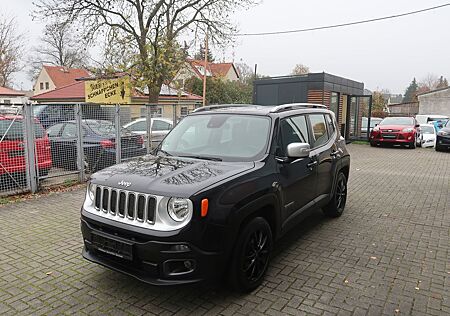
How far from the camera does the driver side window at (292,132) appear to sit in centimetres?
420

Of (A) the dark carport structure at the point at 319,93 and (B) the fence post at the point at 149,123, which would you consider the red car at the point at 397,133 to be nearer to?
(A) the dark carport structure at the point at 319,93

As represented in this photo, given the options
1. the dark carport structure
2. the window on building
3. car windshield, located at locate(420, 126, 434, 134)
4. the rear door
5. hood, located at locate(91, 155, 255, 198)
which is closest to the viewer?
hood, located at locate(91, 155, 255, 198)

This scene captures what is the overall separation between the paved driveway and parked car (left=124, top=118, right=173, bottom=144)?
351cm

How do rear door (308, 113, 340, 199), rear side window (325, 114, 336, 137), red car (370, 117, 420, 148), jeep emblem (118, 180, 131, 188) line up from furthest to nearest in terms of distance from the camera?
1. red car (370, 117, 420, 148)
2. rear side window (325, 114, 336, 137)
3. rear door (308, 113, 340, 199)
4. jeep emblem (118, 180, 131, 188)

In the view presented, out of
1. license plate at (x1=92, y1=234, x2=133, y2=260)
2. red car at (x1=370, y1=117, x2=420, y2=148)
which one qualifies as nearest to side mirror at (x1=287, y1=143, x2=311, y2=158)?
license plate at (x1=92, y1=234, x2=133, y2=260)

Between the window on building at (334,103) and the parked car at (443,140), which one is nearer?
the parked car at (443,140)

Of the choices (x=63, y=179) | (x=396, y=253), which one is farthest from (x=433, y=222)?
(x=63, y=179)

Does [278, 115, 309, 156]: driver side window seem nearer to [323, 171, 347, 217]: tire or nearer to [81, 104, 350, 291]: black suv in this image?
[81, 104, 350, 291]: black suv

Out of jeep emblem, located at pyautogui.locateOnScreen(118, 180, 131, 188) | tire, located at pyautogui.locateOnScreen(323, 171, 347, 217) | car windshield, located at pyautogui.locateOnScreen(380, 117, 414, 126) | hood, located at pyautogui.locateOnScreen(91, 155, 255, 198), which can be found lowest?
tire, located at pyautogui.locateOnScreen(323, 171, 347, 217)

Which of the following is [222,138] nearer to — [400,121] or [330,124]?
[330,124]

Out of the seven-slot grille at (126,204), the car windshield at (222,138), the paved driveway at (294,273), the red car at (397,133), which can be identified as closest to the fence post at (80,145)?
the paved driveway at (294,273)

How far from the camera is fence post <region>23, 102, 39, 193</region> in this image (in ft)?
23.1

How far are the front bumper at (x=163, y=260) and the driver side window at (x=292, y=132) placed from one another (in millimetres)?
1628

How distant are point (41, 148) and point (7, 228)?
2476mm
